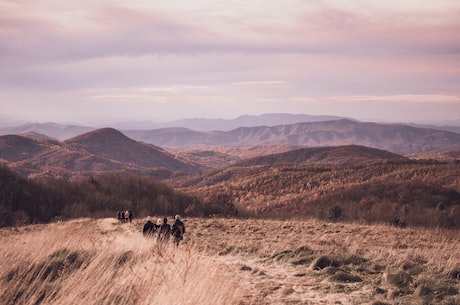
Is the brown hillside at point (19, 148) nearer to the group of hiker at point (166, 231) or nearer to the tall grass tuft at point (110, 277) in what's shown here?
the group of hiker at point (166, 231)

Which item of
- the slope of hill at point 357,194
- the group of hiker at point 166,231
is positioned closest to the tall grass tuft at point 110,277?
the group of hiker at point 166,231

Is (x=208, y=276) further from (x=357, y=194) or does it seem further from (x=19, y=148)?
(x=19, y=148)

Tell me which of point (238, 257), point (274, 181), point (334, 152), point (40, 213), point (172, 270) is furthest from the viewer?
point (334, 152)

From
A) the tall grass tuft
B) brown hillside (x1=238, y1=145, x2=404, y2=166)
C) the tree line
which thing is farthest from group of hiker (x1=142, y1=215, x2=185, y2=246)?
→ brown hillside (x1=238, y1=145, x2=404, y2=166)

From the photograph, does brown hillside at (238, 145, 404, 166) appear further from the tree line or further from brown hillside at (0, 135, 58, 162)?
the tree line

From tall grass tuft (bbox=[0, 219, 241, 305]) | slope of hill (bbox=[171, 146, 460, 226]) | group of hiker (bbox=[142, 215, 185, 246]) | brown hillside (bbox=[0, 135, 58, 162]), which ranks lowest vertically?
brown hillside (bbox=[0, 135, 58, 162])

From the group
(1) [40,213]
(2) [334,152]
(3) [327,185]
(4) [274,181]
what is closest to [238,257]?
(1) [40,213]

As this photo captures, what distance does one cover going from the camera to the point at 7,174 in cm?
3806

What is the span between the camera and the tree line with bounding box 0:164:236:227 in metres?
32.8

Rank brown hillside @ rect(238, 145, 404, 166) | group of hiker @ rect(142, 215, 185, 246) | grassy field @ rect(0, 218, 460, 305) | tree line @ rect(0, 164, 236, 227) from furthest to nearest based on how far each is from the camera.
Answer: brown hillside @ rect(238, 145, 404, 166)
tree line @ rect(0, 164, 236, 227)
group of hiker @ rect(142, 215, 185, 246)
grassy field @ rect(0, 218, 460, 305)

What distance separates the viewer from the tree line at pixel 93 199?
32.8 metres

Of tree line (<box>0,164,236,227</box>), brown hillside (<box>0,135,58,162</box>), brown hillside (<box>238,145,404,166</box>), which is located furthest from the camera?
brown hillside (<box>0,135,58,162</box>)

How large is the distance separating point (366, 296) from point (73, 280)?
5.57m

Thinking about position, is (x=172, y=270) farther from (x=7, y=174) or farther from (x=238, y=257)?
(x=7, y=174)
